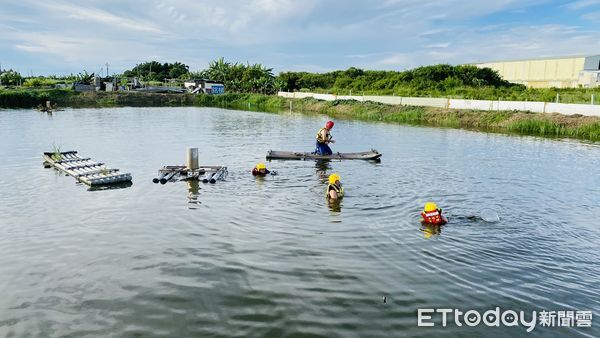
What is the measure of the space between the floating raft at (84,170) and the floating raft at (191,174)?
147 centimetres

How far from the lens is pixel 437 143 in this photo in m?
32.3

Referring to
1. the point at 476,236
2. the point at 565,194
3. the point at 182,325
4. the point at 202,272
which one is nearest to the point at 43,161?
the point at 202,272

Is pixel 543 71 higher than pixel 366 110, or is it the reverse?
pixel 543 71

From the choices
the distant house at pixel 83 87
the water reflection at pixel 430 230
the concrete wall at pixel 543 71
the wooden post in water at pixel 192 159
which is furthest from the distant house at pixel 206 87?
the water reflection at pixel 430 230

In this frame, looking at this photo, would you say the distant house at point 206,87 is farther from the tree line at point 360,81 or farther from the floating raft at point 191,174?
the floating raft at point 191,174

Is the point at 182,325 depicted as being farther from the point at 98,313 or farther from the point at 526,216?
the point at 526,216

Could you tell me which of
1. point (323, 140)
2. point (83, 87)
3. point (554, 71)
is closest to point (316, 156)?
point (323, 140)

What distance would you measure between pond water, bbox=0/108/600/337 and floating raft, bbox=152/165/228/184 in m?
0.55

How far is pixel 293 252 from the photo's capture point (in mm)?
11070

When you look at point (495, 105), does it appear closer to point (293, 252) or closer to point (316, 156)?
point (316, 156)

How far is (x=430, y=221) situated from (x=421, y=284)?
407cm

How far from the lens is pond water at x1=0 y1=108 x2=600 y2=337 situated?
8.11 metres
